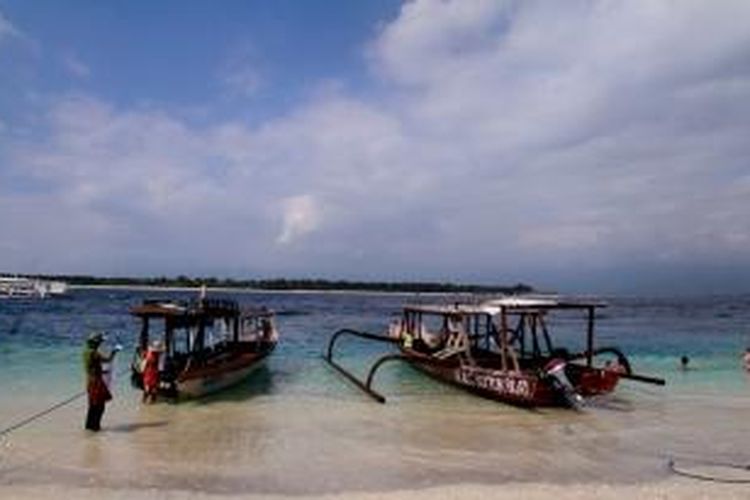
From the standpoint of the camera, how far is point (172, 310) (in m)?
25.1

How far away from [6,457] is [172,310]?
8478mm

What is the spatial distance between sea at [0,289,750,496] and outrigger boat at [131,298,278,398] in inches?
20.2

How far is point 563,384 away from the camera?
23.8 metres

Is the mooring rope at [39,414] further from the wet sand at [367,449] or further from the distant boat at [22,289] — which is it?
the distant boat at [22,289]

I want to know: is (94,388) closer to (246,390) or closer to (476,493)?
(246,390)

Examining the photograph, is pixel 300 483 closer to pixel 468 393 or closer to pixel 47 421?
pixel 47 421

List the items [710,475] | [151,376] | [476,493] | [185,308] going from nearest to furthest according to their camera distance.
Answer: [476,493], [710,475], [151,376], [185,308]

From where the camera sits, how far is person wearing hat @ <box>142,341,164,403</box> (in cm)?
2377

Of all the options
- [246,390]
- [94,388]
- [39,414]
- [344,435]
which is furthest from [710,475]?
[246,390]

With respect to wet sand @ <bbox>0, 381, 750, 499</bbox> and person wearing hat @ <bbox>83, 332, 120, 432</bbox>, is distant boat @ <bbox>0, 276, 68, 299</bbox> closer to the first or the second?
wet sand @ <bbox>0, 381, 750, 499</bbox>

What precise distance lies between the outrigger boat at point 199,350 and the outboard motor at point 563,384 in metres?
8.79

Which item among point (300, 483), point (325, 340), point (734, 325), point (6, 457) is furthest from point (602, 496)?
point (734, 325)

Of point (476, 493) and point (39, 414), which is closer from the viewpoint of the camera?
point (476, 493)

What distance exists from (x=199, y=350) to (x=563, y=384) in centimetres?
1161
